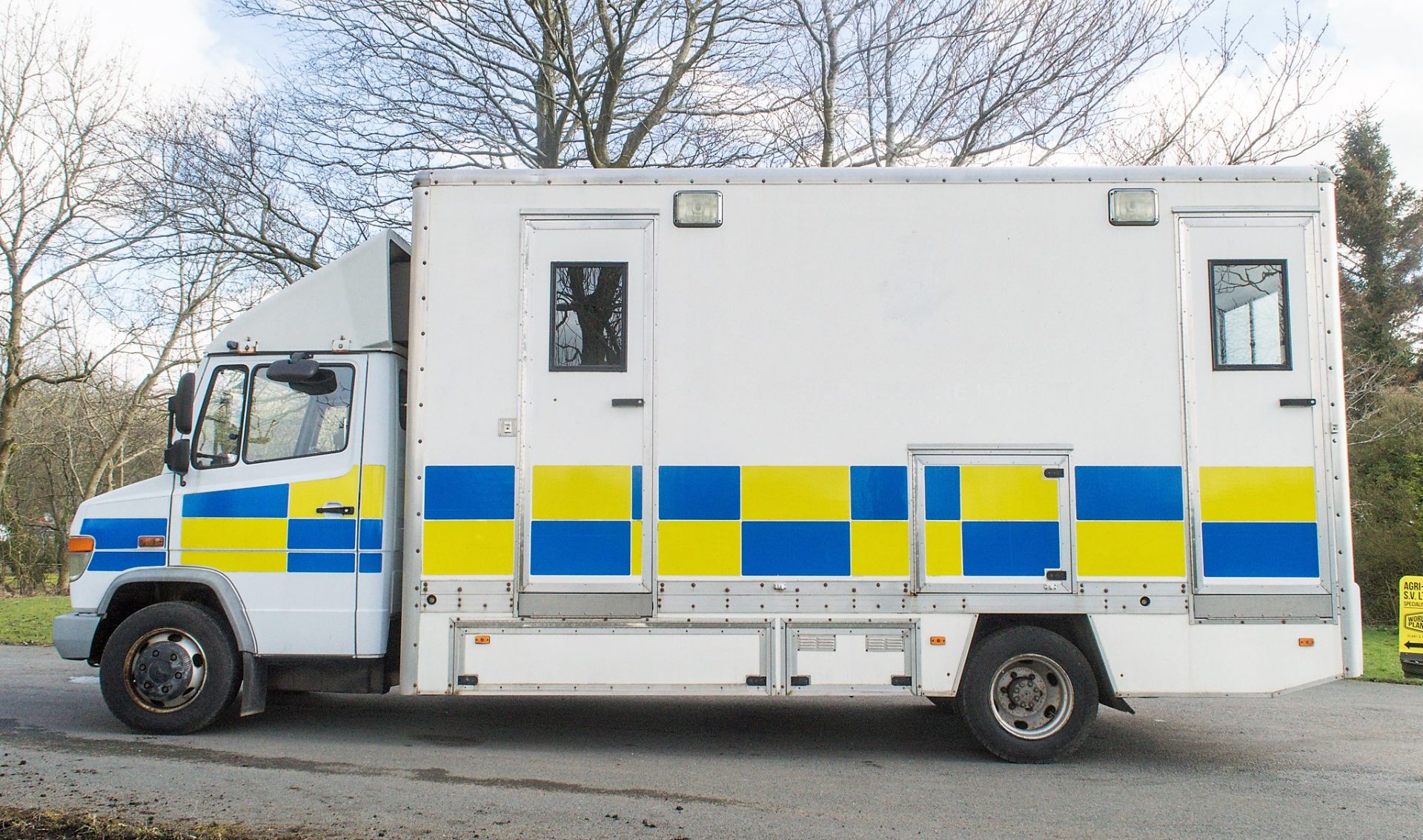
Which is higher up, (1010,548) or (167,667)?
(1010,548)

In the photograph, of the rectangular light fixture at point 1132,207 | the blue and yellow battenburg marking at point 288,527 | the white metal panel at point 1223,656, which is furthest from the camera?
the blue and yellow battenburg marking at point 288,527

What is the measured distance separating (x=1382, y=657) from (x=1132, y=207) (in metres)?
7.81

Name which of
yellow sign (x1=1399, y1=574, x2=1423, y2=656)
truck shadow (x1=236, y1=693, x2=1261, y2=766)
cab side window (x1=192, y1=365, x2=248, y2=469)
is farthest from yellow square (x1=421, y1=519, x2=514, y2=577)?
yellow sign (x1=1399, y1=574, x2=1423, y2=656)

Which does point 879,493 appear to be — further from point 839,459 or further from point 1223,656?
point 1223,656

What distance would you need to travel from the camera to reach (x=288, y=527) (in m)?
5.53

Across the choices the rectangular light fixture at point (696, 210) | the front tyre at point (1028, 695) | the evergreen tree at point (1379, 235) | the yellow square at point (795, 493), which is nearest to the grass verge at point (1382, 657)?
the front tyre at point (1028, 695)

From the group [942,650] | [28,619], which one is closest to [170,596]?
[942,650]

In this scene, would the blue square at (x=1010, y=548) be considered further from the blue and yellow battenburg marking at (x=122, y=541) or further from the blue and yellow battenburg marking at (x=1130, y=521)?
the blue and yellow battenburg marking at (x=122, y=541)

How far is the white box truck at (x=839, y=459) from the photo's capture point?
5211 mm

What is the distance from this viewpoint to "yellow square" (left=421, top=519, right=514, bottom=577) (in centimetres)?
526

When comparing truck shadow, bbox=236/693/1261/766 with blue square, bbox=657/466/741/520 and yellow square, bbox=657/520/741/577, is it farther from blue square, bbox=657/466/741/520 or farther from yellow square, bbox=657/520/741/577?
blue square, bbox=657/466/741/520

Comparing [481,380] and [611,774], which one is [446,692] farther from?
[481,380]

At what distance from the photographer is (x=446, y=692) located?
5.24 m

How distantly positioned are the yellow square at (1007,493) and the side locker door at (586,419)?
1755 millimetres
